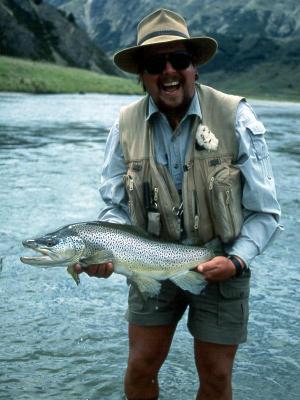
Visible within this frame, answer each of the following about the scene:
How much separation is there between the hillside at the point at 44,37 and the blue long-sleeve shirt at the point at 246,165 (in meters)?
115

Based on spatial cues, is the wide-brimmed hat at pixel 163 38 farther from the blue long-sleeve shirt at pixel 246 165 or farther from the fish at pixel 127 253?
the fish at pixel 127 253

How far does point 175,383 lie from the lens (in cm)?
559

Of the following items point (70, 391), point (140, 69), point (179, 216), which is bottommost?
point (70, 391)

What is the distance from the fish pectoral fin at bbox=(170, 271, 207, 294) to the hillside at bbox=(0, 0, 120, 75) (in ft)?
377

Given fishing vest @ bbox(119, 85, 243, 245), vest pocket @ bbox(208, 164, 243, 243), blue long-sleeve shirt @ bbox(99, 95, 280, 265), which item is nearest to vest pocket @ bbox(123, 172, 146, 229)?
fishing vest @ bbox(119, 85, 243, 245)

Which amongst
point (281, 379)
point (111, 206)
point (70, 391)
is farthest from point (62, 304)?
point (111, 206)

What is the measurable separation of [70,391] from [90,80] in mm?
96480

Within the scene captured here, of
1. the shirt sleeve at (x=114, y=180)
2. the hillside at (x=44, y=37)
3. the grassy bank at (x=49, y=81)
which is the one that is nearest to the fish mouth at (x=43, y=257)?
the shirt sleeve at (x=114, y=180)

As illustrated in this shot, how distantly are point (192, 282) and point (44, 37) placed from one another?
434 feet

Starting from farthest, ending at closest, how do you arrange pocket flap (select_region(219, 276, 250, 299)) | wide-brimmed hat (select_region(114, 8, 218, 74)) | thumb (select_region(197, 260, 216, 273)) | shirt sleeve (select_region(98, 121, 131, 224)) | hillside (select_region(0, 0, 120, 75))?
hillside (select_region(0, 0, 120, 75))
shirt sleeve (select_region(98, 121, 131, 224))
pocket flap (select_region(219, 276, 250, 299))
wide-brimmed hat (select_region(114, 8, 218, 74))
thumb (select_region(197, 260, 216, 273))

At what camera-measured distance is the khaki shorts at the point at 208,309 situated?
13.1ft

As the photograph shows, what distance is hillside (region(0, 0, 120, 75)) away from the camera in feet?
388

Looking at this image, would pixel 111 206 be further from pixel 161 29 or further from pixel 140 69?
pixel 161 29

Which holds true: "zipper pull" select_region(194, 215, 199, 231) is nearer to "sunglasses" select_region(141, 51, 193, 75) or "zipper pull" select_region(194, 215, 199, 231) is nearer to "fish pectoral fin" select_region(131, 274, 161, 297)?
"fish pectoral fin" select_region(131, 274, 161, 297)
